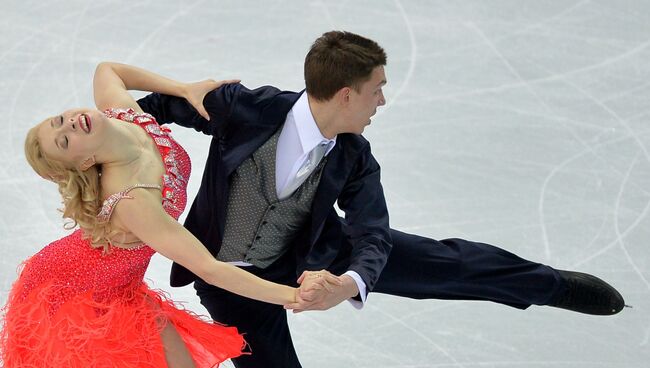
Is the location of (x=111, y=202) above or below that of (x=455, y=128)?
above

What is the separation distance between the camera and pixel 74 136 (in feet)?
10.6

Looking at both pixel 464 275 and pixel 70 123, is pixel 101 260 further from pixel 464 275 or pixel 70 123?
pixel 464 275

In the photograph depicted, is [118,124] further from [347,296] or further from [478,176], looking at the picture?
[478,176]

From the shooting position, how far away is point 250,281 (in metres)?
3.36

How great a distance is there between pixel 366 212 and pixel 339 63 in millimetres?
471

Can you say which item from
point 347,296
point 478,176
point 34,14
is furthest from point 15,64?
point 347,296

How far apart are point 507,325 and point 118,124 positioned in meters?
1.95

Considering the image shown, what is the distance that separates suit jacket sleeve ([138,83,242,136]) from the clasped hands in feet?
1.74

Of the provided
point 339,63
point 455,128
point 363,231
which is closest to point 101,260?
point 363,231

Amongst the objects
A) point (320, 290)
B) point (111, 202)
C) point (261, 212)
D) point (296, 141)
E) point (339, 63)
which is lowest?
point (320, 290)

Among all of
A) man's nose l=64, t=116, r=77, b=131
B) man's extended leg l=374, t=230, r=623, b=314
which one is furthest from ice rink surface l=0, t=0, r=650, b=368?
man's nose l=64, t=116, r=77, b=131

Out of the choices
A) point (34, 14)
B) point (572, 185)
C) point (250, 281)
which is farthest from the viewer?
point (34, 14)

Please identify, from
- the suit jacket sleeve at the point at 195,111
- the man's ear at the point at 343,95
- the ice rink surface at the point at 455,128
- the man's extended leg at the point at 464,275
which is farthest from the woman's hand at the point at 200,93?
the ice rink surface at the point at 455,128

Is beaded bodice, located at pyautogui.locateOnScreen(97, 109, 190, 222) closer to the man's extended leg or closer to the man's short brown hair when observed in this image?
the man's short brown hair
